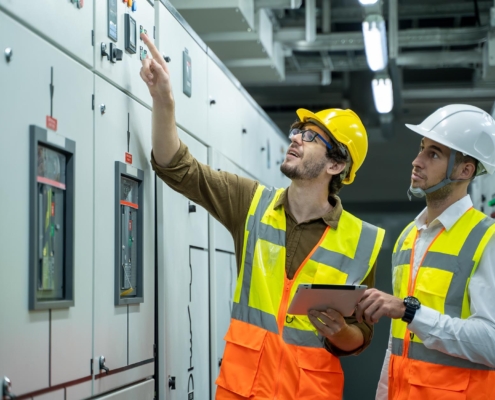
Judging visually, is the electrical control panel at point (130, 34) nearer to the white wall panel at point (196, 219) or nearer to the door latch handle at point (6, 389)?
the white wall panel at point (196, 219)

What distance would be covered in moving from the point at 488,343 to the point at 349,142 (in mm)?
1083

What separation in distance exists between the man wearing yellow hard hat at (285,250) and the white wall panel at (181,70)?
1.68ft

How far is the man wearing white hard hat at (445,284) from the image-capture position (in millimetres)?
2625

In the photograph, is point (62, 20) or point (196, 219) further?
point (196, 219)

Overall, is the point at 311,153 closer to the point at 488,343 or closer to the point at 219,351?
the point at 488,343

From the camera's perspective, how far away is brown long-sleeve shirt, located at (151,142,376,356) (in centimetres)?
291

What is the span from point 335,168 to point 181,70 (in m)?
0.94

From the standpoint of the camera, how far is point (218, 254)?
427 centimetres

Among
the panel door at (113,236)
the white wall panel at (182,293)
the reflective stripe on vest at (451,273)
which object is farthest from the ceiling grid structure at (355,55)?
the reflective stripe on vest at (451,273)

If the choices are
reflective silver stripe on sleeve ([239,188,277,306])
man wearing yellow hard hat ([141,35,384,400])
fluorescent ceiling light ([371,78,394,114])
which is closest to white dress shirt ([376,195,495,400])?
man wearing yellow hard hat ([141,35,384,400])

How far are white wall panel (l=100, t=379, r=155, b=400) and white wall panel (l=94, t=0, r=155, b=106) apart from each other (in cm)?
116

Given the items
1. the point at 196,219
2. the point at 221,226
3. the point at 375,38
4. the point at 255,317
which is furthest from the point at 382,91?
the point at 255,317

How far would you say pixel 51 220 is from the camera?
7.43ft

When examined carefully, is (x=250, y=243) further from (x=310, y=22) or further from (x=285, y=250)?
(x=310, y=22)
